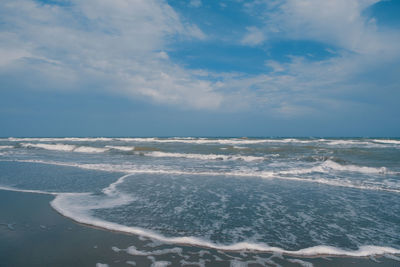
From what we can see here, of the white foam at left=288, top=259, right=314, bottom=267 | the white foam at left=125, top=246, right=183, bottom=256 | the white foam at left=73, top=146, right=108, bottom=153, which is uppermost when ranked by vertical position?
the white foam at left=73, top=146, right=108, bottom=153

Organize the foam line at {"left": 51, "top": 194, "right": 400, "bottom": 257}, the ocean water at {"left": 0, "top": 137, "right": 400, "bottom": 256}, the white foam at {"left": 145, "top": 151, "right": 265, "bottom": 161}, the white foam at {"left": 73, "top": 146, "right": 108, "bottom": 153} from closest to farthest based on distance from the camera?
the foam line at {"left": 51, "top": 194, "right": 400, "bottom": 257}, the ocean water at {"left": 0, "top": 137, "right": 400, "bottom": 256}, the white foam at {"left": 145, "top": 151, "right": 265, "bottom": 161}, the white foam at {"left": 73, "top": 146, "right": 108, "bottom": 153}

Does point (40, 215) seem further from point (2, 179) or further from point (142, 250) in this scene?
point (2, 179)

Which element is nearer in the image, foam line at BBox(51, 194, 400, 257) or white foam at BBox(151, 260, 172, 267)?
white foam at BBox(151, 260, 172, 267)

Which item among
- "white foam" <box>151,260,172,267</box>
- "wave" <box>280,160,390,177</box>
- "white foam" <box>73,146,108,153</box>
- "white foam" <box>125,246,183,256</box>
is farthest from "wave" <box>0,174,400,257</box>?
"white foam" <box>73,146,108,153</box>

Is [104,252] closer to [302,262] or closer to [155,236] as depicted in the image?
[155,236]

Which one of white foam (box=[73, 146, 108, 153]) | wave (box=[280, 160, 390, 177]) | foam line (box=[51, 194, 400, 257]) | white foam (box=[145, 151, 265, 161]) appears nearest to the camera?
foam line (box=[51, 194, 400, 257])

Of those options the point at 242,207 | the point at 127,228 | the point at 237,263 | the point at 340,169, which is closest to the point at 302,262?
the point at 237,263

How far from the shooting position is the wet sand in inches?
146

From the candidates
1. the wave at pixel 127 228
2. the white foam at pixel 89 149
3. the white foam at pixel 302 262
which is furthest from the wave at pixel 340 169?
the white foam at pixel 89 149

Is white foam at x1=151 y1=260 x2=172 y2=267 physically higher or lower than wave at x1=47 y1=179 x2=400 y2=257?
lower

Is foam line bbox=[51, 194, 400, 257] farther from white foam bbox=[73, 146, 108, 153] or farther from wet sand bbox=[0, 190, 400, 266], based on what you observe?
white foam bbox=[73, 146, 108, 153]

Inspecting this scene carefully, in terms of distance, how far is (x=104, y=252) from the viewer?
13.1 ft

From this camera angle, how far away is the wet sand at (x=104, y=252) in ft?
12.2

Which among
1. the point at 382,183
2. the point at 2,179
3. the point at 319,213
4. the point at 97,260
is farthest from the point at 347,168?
the point at 2,179
